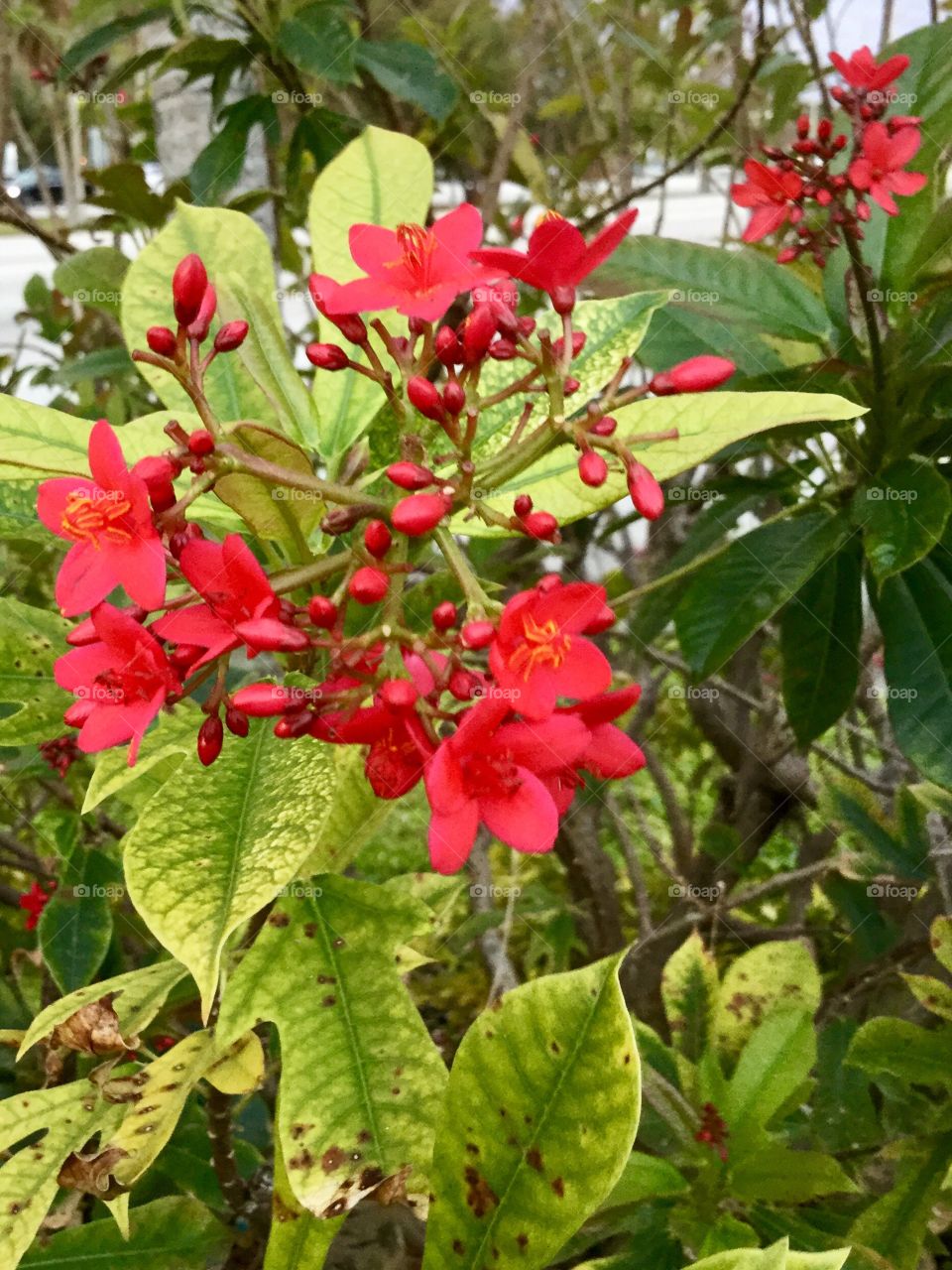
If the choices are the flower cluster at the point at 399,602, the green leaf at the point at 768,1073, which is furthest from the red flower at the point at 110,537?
the green leaf at the point at 768,1073

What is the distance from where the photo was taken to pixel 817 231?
1483mm

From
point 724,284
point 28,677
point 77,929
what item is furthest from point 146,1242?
point 724,284

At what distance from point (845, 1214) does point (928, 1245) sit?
15 cm

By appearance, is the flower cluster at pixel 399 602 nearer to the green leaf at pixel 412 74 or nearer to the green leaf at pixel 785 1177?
the green leaf at pixel 785 1177

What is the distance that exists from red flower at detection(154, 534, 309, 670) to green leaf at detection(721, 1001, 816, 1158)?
73cm

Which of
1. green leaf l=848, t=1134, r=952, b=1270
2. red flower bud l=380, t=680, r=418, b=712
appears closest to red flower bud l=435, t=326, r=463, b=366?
red flower bud l=380, t=680, r=418, b=712

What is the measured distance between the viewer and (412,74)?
5.05ft

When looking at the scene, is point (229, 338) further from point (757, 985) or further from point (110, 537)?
point (757, 985)

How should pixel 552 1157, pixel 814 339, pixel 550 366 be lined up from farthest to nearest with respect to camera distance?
pixel 814 339 < pixel 550 366 < pixel 552 1157

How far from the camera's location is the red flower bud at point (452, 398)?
2.13 ft

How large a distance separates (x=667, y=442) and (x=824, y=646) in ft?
2.17

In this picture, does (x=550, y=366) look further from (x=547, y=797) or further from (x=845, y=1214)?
(x=845, y=1214)

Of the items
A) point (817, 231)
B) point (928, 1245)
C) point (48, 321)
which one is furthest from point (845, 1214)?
point (48, 321)

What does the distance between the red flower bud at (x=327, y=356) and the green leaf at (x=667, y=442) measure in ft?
0.44
